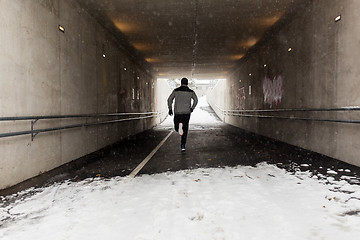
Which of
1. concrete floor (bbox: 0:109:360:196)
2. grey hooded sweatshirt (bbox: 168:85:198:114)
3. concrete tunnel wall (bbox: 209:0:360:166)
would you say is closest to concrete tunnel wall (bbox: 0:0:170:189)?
concrete floor (bbox: 0:109:360:196)

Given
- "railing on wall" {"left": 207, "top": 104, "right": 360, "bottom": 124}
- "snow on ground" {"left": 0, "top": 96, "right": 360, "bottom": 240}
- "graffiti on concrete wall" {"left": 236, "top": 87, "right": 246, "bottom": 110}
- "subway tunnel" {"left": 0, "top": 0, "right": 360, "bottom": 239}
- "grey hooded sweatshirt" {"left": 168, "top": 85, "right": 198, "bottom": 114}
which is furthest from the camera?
"graffiti on concrete wall" {"left": 236, "top": 87, "right": 246, "bottom": 110}

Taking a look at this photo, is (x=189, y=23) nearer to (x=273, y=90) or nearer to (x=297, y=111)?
(x=273, y=90)

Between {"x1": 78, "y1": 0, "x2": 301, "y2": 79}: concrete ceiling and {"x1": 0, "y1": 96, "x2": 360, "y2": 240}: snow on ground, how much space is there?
5719 millimetres

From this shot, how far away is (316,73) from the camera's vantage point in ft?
24.8

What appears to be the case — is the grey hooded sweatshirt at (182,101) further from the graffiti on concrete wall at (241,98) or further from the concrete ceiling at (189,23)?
the graffiti on concrete wall at (241,98)

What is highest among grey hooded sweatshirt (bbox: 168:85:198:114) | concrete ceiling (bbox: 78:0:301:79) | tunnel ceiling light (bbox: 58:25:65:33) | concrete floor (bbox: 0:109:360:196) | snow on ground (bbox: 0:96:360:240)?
concrete ceiling (bbox: 78:0:301:79)

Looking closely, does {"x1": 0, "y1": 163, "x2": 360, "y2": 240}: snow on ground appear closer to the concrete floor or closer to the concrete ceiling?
the concrete floor

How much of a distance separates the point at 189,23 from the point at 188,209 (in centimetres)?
817

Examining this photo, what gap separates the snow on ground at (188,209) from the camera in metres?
2.56

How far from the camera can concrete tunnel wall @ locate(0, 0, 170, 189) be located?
14.7 feet

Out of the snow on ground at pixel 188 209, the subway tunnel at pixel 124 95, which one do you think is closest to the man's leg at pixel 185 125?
the subway tunnel at pixel 124 95

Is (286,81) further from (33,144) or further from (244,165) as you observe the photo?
(33,144)

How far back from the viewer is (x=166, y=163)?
6.16 m

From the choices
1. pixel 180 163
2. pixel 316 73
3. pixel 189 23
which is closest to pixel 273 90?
pixel 316 73
